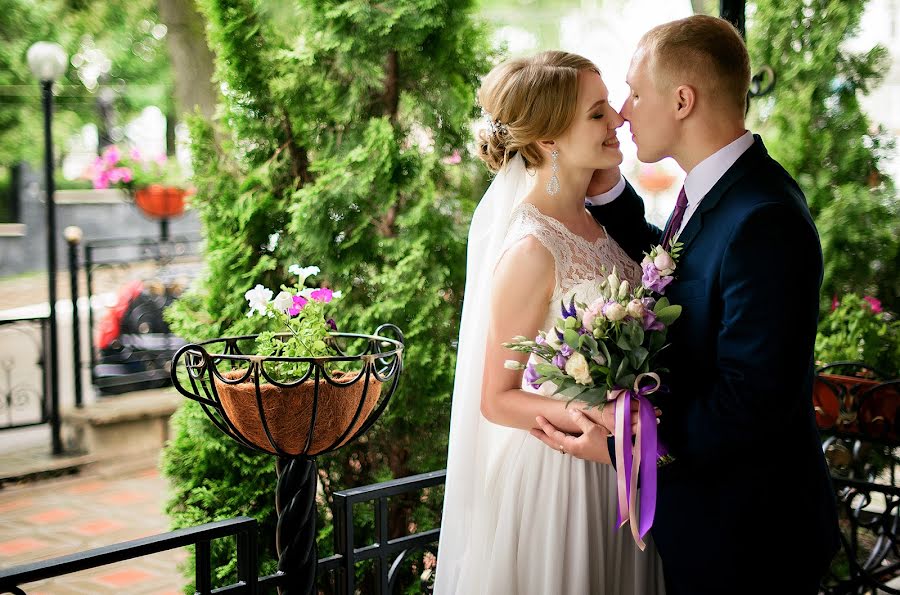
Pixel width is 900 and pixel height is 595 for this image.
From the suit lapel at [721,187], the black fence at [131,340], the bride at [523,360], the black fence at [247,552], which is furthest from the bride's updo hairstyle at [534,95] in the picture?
the black fence at [131,340]

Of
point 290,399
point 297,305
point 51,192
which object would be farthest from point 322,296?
point 51,192

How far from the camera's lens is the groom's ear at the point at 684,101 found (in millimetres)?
1943

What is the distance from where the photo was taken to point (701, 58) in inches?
76.1

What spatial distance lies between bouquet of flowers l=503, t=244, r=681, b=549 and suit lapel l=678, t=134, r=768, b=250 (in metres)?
0.09

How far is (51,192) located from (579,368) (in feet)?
21.1

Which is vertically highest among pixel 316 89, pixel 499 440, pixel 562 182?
pixel 316 89

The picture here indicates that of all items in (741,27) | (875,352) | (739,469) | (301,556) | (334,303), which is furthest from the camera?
(875,352)

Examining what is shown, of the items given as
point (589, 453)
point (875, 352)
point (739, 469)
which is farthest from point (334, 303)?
point (875, 352)

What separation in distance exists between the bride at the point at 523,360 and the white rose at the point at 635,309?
0.33m

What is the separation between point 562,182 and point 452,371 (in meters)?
1.20

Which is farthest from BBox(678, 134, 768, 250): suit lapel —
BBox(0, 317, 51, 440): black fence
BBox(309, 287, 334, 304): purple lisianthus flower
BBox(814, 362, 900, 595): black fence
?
BBox(0, 317, 51, 440): black fence

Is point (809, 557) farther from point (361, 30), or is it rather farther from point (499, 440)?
point (361, 30)

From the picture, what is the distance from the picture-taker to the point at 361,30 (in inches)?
126

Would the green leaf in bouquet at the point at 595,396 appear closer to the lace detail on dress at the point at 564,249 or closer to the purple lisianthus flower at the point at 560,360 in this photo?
the purple lisianthus flower at the point at 560,360
